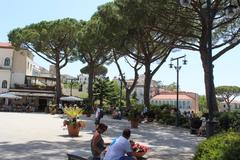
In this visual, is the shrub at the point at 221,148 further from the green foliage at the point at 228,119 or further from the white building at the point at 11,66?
the white building at the point at 11,66

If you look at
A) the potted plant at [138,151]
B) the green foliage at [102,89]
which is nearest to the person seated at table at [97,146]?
the potted plant at [138,151]

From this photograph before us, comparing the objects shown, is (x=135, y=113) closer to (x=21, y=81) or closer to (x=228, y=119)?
(x=228, y=119)

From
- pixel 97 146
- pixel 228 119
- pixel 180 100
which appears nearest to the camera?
pixel 97 146

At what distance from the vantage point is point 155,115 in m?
33.2

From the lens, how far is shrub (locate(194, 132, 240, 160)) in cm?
558

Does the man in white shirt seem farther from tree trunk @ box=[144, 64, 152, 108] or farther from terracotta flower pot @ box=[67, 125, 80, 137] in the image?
tree trunk @ box=[144, 64, 152, 108]

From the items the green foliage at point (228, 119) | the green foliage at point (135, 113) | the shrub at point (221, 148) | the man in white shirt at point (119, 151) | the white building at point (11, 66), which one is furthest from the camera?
the white building at point (11, 66)

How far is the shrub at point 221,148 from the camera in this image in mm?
5582

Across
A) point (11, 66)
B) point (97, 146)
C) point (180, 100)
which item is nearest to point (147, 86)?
point (97, 146)

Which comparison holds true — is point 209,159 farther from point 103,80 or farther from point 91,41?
point 103,80

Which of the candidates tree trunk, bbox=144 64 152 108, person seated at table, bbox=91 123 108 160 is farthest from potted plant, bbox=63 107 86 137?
tree trunk, bbox=144 64 152 108

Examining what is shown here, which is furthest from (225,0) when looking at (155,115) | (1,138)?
(1,138)

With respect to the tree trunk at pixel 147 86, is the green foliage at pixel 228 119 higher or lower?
lower

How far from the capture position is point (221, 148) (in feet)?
19.4
